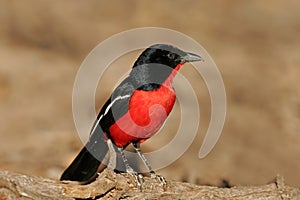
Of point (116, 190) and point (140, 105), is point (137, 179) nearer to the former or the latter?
point (116, 190)

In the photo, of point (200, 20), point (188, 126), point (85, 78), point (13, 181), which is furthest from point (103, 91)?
point (13, 181)

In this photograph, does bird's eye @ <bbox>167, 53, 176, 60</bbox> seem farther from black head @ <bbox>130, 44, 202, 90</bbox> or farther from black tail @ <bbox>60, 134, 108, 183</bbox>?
black tail @ <bbox>60, 134, 108, 183</bbox>

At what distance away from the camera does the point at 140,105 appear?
5.46 m

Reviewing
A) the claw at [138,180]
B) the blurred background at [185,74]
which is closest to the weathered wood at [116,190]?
the claw at [138,180]

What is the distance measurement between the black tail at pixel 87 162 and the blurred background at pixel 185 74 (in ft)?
6.81

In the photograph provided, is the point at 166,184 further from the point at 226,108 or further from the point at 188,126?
the point at 226,108

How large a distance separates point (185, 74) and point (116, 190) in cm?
520

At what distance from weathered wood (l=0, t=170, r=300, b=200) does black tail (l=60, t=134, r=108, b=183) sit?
53 cm

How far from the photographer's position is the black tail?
584cm

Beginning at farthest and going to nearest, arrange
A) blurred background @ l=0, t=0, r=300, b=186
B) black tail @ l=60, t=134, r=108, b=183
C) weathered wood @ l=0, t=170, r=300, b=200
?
blurred background @ l=0, t=0, r=300, b=186 < black tail @ l=60, t=134, r=108, b=183 < weathered wood @ l=0, t=170, r=300, b=200

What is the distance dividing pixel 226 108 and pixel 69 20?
3.65 meters

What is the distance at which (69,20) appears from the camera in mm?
11836

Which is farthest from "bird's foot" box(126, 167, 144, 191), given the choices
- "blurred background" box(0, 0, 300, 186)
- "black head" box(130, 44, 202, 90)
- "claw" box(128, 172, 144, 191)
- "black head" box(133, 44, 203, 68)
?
"blurred background" box(0, 0, 300, 186)

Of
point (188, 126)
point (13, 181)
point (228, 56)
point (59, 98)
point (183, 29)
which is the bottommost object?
point (13, 181)
